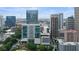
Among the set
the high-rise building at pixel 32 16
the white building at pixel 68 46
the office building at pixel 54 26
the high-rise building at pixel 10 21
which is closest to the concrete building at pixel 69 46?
the white building at pixel 68 46

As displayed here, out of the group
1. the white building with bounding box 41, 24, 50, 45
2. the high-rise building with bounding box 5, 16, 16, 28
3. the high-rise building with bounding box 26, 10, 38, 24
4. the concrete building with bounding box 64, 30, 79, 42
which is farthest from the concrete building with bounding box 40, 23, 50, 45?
the high-rise building with bounding box 5, 16, 16, 28

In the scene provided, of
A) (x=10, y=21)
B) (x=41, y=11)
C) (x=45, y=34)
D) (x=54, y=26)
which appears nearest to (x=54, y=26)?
(x=54, y=26)

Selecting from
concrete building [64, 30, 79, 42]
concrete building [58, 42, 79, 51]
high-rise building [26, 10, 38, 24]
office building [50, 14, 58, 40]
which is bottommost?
concrete building [58, 42, 79, 51]

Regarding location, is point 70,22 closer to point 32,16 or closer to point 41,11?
point 41,11

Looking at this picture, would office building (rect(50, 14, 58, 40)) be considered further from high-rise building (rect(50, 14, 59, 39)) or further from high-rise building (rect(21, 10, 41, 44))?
high-rise building (rect(21, 10, 41, 44))
